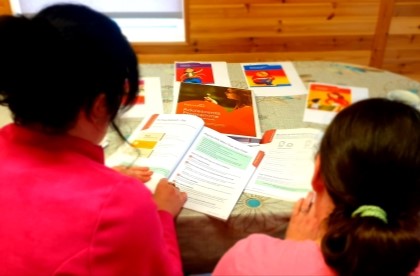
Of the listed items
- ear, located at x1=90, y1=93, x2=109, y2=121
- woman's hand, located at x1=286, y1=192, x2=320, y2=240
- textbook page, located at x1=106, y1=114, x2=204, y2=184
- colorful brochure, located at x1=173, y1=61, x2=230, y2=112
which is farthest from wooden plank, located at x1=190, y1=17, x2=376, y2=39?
ear, located at x1=90, y1=93, x2=109, y2=121

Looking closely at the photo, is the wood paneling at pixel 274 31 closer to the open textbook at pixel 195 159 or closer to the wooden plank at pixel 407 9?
the wooden plank at pixel 407 9

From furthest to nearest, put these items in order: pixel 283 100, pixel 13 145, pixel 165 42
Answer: pixel 165 42 < pixel 283 100 < pixel 13 145

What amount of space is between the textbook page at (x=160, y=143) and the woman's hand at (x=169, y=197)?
5cm

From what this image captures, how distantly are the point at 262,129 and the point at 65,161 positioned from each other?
60 cm

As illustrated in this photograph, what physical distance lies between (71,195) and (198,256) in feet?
1.29

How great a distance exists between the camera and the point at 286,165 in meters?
1.05

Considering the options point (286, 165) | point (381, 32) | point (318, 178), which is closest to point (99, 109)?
point (318, 178)

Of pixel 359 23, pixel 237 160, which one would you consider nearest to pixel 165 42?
pixel 359 23

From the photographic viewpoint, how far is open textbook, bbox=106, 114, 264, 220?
97 centimetres

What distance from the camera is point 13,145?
74cm

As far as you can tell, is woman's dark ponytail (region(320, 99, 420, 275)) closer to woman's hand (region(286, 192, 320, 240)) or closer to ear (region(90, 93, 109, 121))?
woman's hand (region(286, 192, 320, 240))

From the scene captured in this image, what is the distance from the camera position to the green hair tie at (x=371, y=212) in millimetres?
665

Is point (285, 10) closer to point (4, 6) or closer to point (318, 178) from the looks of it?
point (4, 6)

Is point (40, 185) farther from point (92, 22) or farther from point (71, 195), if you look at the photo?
point (92, 22)
